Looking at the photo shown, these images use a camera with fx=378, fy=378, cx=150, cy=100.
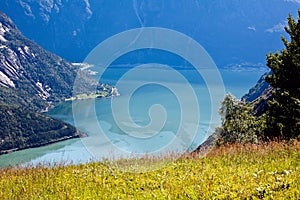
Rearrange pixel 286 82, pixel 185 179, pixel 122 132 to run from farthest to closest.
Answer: pixel 122 132, pixel 286 82, pixel 185 179

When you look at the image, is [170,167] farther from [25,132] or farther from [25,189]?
[25,132]

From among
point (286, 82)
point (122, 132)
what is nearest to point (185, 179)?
point (286, 82)

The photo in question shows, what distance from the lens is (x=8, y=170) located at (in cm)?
889

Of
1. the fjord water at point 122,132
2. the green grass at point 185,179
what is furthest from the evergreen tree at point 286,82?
the fjord water at point 122,132

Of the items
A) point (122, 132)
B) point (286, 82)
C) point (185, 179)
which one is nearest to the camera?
point (185, 179)

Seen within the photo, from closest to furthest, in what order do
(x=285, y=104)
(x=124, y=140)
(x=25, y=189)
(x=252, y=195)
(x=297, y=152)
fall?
1. (x=252, y=195)
2. (x=25, y=189)
3. (x=297, y=152)
4. (x=285, y=104)
5. (x=124, y=140)

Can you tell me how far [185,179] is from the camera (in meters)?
6.42

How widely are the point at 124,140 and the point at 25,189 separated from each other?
100.0 meters

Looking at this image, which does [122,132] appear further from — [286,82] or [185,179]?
[185,179]

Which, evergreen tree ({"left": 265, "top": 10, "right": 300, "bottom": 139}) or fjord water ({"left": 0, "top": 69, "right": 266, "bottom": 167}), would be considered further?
fjord water ({"left": 0, "top": 69, "right": 266, "bottom": 167})

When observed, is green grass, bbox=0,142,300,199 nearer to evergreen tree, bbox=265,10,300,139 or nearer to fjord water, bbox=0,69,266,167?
evergreen tree, bbox=265,10,300,139

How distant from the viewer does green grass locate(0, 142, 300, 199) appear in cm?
527

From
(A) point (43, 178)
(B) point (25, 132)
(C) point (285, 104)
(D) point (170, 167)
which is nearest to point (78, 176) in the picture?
(A) point (43, 178)

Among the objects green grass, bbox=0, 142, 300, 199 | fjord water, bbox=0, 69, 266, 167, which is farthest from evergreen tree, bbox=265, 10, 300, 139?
fjord water, bbox=0, 69, 266, 167
